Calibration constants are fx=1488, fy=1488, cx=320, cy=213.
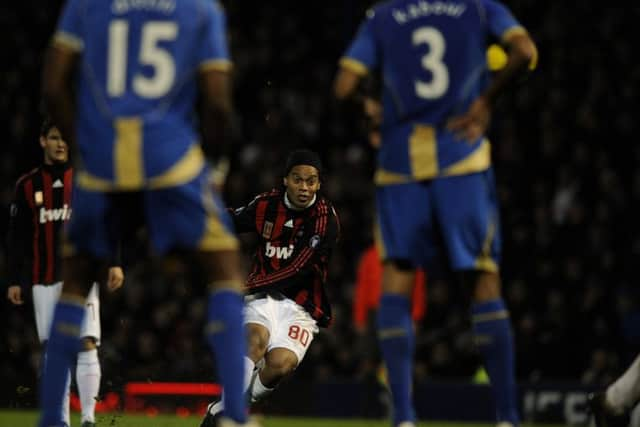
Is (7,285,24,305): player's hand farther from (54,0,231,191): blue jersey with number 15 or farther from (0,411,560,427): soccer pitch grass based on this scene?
(54,0,231,191): blue jersey with number 15

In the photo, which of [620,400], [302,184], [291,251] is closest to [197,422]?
[291,251]

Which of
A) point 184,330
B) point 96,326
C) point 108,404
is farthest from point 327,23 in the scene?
point 96,326

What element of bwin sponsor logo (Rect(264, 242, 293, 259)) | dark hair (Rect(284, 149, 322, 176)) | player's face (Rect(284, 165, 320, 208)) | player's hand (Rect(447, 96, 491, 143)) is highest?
player's hand (Rect(447, 96, 491, 143))

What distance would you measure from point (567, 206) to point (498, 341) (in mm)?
10915

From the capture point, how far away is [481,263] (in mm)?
6598

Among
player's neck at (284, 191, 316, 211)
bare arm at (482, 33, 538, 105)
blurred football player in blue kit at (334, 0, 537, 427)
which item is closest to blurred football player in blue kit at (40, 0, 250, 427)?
blurred football player in blue kit at (334, 0, 537, 427)

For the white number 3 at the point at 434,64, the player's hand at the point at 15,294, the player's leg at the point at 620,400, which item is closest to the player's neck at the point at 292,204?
the player's hand at the point at 15,294

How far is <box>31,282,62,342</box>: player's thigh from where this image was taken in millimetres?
9391

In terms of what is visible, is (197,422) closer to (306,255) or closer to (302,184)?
(306,255)

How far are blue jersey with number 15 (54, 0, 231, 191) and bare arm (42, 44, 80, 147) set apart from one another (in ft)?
0.17

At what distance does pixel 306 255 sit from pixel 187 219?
Result: 3.39 metres

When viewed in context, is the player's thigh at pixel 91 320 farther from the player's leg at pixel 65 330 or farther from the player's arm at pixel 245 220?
the player's leg at pixel 65 330

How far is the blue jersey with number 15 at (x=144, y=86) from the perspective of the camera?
597 centimetres

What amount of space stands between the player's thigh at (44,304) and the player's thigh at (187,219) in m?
3.55
